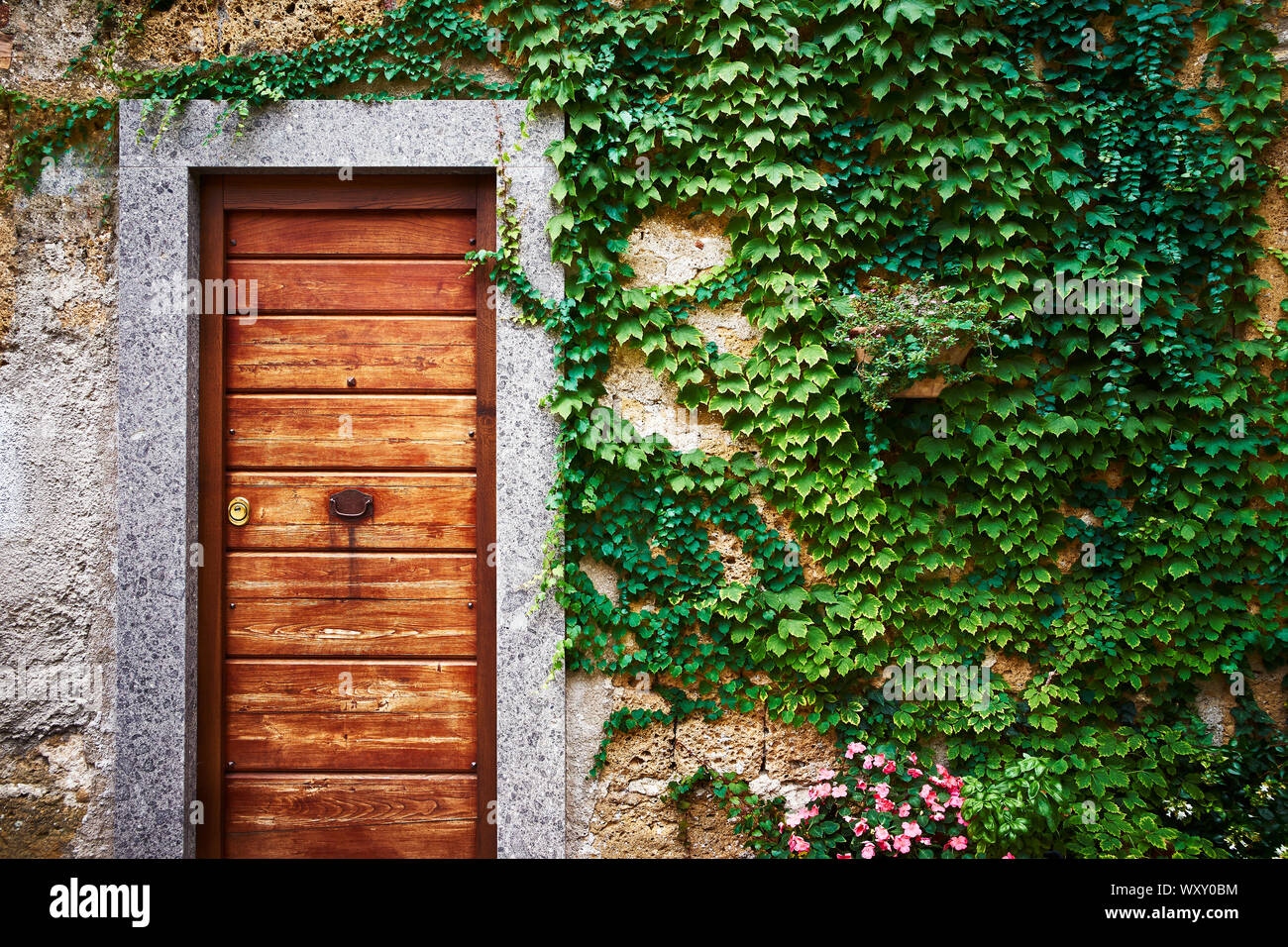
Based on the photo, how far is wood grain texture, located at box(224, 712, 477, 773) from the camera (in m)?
2.93

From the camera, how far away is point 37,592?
285cm

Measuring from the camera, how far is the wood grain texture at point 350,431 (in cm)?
298

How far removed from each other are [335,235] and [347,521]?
120cm

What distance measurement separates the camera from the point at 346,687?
2.94m

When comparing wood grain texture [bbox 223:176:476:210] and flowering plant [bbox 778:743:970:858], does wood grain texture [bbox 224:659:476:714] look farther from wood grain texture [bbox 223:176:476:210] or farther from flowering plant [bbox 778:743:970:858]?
wood grain texture [bbox 223:176:476:210]

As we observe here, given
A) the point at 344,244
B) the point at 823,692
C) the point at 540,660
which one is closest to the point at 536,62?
the point at 344,244

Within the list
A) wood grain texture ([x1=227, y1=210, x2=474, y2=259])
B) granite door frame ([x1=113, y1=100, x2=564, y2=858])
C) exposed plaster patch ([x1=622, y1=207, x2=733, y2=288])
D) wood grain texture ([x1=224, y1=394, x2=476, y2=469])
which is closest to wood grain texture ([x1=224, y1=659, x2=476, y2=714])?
granite door frame ([x1=113, y1=100, x2=564, y2=858])

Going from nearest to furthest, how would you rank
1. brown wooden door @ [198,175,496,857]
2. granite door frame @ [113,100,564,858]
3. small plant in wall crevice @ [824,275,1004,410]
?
1. small plant in wall crevice @ [824,275,1004,410]
2. granite door frame @ [113,100,564,858]
3. brown wooden door @ [198,175,496,857]

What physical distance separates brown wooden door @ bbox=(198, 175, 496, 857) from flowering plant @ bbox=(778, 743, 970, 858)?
1.28 metres

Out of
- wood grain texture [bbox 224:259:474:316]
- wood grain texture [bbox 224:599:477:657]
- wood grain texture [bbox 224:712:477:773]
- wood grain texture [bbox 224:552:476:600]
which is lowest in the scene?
wood grain texture [bbox 224:712:477:773]

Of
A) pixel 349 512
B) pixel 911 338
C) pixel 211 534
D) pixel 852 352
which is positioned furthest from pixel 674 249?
pixel 211 534

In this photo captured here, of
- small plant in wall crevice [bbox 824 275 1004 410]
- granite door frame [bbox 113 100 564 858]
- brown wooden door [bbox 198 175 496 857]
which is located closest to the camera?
small plant in wall crevice [bbox 824 275 1004 410]

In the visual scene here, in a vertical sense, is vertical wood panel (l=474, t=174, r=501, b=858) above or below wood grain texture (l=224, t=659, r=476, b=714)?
above

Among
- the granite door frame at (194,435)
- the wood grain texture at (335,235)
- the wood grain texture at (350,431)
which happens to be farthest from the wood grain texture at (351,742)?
the wood grain texture at (335,235)
